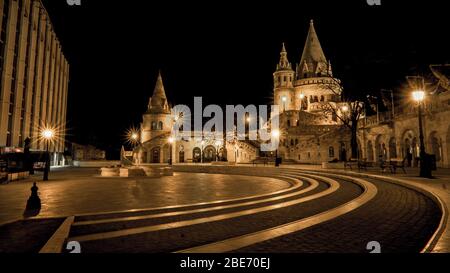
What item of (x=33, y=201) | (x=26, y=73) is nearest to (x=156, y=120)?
(x=26, y=73)

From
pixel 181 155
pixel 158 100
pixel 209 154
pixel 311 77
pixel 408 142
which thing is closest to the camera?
pixel 408 142

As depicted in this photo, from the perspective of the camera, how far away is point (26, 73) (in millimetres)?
29578

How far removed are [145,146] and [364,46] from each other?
3868 centimetres

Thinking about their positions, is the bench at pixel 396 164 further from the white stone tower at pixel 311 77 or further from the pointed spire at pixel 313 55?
the pointed spire at pixel 313 55

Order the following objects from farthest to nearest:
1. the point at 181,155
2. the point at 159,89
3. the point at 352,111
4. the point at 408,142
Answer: the point at 159,89, the point at 181,155, the point at 408,142, the point at 352,111

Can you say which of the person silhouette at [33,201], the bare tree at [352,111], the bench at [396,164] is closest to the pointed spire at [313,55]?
the bare tree at [352,111]

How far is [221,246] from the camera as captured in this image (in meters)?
4.50

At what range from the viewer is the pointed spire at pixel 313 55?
6638 centimetres

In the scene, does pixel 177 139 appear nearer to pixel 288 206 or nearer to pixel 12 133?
pixel 12 133

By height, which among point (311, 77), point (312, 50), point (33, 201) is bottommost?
point (33, 201)

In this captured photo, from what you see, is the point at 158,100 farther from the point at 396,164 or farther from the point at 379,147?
the point at 396,164

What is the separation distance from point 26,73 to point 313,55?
60631 mm

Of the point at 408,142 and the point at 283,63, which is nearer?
the point at 408,142
